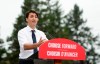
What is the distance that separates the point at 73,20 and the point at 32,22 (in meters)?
66.3

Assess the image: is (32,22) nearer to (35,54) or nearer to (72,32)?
(35,54)

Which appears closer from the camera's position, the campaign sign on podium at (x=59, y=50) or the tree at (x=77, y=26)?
the campaign sign on podium at (x=59, y=50)

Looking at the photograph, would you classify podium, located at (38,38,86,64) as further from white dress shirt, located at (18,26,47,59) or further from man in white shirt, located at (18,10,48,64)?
white dress shirt, located at (18,26,47,59)

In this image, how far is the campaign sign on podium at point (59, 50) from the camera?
15.8 ft

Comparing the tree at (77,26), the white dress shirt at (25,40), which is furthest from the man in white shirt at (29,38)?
the tree at (77,26)

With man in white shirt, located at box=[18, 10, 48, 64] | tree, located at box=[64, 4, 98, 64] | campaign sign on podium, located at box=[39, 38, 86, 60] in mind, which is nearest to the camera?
campaign sign on podium, located at box=[39, 38, 86, 60]

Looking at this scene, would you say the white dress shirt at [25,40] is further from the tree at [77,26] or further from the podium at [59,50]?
the tree at [77,26]

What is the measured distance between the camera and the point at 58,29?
190 ft

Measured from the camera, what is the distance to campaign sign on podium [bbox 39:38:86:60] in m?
4.83

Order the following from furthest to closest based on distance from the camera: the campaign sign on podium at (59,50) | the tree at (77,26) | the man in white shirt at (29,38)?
the tree at (77,26) → the man in white shirt at (29,38) → the campaign sign on podium at (59,50)

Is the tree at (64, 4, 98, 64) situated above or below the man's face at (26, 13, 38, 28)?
below

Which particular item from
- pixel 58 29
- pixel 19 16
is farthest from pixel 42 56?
pixel 58 29

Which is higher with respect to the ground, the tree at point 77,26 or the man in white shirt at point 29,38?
the man in white shirt at point 29,38

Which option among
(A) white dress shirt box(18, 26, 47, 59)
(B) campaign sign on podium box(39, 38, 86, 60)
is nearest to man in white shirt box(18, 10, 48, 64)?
(A) white dress shirt box(18, 26, 47, 59)
